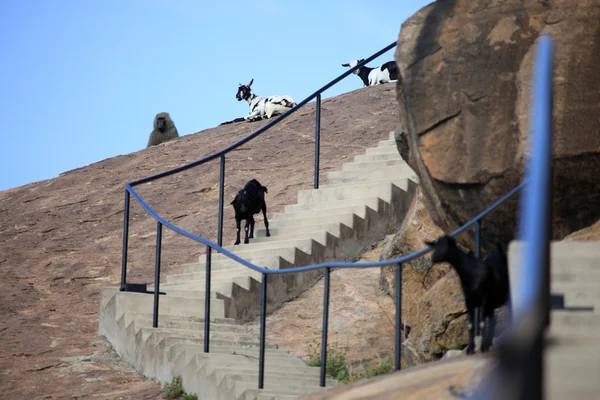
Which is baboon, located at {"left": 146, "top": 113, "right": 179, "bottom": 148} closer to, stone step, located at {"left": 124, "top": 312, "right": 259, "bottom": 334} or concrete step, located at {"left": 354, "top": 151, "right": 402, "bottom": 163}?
concrete step, located at {"left": 354, "top": 151, "right": 402, "bottom": 163}

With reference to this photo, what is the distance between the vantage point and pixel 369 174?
1370cm

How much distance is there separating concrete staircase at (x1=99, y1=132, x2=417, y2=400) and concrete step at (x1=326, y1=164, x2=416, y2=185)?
14mm

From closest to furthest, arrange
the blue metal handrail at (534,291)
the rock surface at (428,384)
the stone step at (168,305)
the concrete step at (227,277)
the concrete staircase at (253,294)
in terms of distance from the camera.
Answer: the blue metal handrail at (534,291), the rock surface at (428,384), the concrete staircase at (253,294), the stone step at (168,305), the concrete step at (227,277)

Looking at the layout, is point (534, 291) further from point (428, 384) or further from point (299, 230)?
point (299, 230)

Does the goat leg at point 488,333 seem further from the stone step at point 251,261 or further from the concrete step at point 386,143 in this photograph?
the concrete step at point 386,143

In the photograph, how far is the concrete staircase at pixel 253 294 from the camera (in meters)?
8.85

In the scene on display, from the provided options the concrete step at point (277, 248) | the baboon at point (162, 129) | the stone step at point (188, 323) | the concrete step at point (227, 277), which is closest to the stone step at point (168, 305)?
the stone step at point (188, 323)

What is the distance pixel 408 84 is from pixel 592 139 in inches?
63.1

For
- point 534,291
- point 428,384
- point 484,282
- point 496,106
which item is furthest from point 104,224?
point 534,291

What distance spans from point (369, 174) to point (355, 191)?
2.25 feet

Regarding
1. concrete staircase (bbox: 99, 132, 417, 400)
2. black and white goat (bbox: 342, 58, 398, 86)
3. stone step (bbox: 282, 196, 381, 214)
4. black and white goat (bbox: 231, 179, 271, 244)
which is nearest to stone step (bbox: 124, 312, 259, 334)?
concrete staircase (bbox: 99, 132, 417, 400)

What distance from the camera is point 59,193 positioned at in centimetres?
1767

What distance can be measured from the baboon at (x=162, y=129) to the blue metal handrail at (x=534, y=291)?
21338 mm

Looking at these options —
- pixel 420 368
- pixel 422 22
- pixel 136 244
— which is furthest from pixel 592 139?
pixel 136 244
